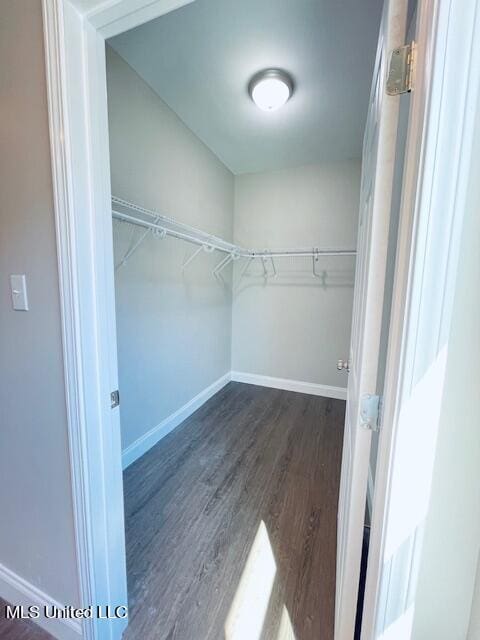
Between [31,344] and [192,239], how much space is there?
5.33ft

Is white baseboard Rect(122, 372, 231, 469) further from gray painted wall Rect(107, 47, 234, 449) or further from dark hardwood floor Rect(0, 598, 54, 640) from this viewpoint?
dark hardwood floor Rect(0, 598, 54, 640)

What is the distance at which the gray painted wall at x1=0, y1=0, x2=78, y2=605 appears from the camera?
2.72 ft

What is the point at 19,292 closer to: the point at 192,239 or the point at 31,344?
the point at 31,344

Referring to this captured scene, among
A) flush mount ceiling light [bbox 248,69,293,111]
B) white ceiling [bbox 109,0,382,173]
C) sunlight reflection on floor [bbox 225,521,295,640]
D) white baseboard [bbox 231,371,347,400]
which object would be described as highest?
white ceiling [bbox 109,0,382,173]

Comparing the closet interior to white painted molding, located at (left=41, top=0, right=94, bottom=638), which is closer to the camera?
white painted molding, located at (left=41, top=0, right=94, bottom=638)

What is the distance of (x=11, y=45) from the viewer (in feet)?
2.75

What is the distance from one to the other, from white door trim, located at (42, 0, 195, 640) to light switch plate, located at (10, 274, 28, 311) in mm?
196

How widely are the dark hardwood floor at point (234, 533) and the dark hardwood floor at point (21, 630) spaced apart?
32 cm

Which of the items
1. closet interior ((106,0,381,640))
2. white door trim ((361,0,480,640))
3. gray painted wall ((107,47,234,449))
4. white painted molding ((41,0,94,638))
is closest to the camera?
white door trim ((361,0,480,640))

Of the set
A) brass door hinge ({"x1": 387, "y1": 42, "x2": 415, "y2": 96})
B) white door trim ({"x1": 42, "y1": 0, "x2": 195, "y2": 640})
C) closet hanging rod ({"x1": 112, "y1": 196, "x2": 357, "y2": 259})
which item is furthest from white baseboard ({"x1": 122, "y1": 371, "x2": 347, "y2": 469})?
brass door hinge ({"x1": 387, "y1": 42, "x2": 415, "y2": 96})

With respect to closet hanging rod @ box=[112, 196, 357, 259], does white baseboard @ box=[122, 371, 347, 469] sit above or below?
below

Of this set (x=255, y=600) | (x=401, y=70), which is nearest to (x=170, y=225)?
(x=401, y=70)

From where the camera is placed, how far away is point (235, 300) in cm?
351

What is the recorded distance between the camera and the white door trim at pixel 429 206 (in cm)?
43
